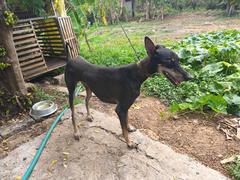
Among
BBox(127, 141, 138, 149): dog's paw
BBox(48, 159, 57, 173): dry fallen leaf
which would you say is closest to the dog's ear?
BBox(127, 141, 138, 149): dog's paw

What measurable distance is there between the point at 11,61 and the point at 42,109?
88cm

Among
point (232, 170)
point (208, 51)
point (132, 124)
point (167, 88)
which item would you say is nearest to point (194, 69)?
point (208, 51)

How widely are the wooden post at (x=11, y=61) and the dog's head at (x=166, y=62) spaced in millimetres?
2317

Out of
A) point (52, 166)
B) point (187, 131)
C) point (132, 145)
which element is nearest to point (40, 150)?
point (52, 166)

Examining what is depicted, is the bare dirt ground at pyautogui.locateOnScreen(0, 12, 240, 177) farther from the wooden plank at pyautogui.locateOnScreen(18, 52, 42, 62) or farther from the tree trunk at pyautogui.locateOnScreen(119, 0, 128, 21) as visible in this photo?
the tree trunk at pyautogui.locateOnScreen(119, 0, 128, 21)

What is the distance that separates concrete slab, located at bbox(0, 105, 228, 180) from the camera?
217cm

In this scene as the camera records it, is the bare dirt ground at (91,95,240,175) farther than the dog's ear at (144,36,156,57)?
Yes

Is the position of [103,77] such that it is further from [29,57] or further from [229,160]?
[29,57]

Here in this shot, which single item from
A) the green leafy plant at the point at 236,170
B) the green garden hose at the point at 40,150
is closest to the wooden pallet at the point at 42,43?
the green garden hose at the point at 40,150

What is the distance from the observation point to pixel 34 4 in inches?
162

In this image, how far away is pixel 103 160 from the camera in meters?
2.39

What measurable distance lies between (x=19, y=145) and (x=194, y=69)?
12.0 feet

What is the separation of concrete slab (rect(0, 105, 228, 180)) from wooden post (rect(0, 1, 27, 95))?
1045mm

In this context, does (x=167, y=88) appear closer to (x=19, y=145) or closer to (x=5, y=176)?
(x=19, y=145)
